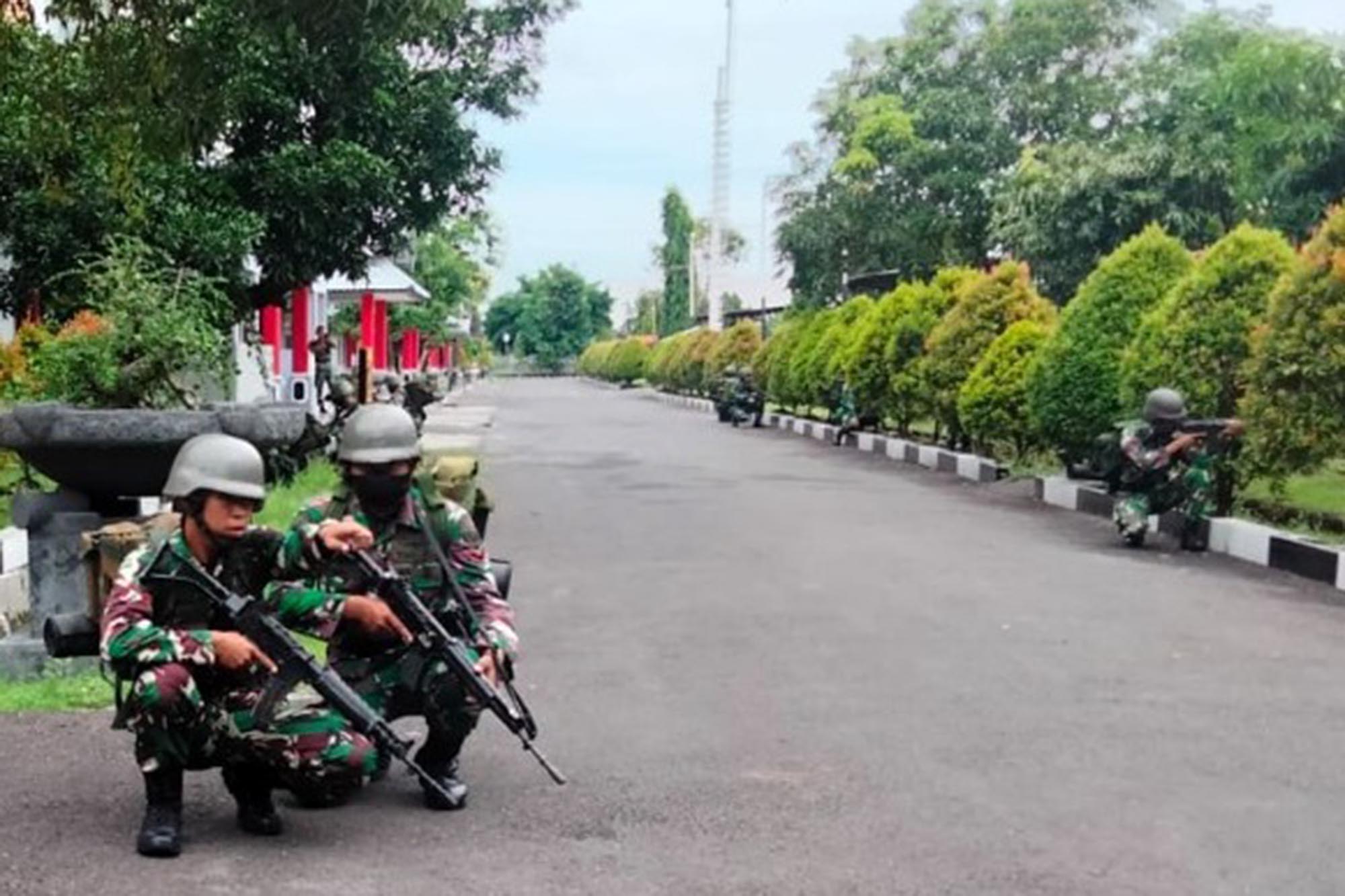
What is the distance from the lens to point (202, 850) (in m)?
4.45

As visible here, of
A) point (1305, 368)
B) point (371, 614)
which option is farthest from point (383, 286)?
point (371, 614)

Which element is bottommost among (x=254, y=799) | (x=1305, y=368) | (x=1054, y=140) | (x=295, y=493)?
(x=295, y=493)

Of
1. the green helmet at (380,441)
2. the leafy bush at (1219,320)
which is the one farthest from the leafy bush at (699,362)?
the green helmet at (380,441)

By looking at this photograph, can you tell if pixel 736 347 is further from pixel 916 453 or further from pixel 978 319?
pixel 978 319

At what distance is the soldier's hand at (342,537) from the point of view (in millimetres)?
4445

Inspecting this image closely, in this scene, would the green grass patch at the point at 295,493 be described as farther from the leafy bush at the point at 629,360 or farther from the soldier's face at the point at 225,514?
the leafy bush at the point at 629,360

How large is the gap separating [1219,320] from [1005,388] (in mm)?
4925

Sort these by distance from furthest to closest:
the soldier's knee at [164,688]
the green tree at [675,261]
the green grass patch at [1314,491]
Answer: the green tree at [675,261] → the green grass patch at [1314,491] → the soldier's knee at [164,688]

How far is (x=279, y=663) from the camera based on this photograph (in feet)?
14.4

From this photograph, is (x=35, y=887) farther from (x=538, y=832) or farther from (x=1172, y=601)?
(x=1172, y=601)

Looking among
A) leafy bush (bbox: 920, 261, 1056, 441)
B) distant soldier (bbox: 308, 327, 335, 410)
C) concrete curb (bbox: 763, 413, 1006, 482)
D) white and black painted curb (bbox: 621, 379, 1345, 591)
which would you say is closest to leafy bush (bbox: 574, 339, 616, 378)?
distant soldier (bbox: 308, 327, 335, 410)

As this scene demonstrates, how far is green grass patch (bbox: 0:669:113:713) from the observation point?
6.09 meters

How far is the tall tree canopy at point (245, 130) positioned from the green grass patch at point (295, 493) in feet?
5.81

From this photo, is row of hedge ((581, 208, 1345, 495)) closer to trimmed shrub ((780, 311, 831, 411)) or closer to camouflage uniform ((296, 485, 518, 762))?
trimmed shrub ((780, 311, 831, 411))
